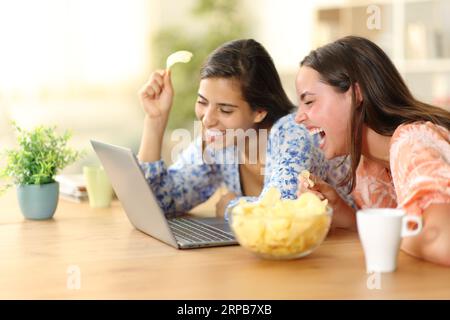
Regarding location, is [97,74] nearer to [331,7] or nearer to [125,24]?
[125,24]

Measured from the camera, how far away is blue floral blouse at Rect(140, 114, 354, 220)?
1781 mm

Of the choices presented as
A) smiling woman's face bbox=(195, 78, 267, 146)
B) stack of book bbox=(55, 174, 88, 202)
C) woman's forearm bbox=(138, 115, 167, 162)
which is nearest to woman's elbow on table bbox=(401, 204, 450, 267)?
smiling woman's face bbox=(195, 78, 267, 146)

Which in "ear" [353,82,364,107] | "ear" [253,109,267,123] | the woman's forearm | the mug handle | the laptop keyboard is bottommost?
the laptop keyboard

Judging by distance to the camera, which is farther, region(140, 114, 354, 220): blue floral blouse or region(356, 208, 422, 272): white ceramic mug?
region(140, 114, 354, 220): blue floral blouse

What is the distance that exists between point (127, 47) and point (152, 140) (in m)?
3.24

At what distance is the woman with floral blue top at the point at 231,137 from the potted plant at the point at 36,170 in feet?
0.91

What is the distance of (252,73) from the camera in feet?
6.54

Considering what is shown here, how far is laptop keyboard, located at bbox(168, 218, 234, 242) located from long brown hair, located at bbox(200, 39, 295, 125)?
38 cm

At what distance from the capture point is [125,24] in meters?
5.16

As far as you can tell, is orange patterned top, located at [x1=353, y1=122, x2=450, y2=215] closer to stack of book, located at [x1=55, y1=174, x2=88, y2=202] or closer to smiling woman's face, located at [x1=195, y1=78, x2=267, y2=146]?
smiling woman's face, located at [x1=195, y1=78, x2=267, y2=146]

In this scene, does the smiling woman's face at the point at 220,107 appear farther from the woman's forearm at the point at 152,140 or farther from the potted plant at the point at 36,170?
the potted plant at the point at 36,170

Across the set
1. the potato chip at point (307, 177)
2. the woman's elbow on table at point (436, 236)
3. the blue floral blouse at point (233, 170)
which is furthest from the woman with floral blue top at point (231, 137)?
the woman's elbow on table at point (436, 236)

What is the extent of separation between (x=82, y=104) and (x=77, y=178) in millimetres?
2796

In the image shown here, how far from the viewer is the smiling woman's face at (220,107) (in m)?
1.95
